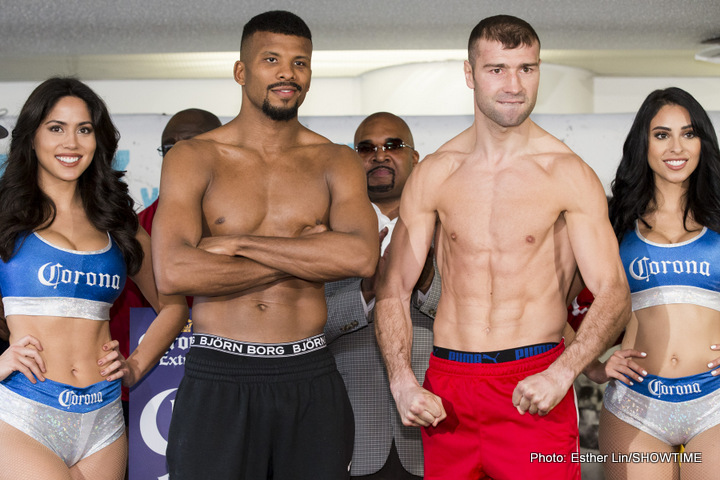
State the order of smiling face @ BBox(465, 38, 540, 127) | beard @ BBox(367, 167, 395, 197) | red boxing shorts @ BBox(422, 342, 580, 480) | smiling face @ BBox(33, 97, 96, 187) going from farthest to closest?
beard @ BBox(367, 167, 395, 197), smiling face @ BBox(33, 97, 96, 187), smiling face @ BBox(465, 38, 540, 127), red boxing shorts @ BBox(422, 342, 580, 480)

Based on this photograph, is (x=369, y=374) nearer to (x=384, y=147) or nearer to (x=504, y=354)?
Result: (x=504, y=354)

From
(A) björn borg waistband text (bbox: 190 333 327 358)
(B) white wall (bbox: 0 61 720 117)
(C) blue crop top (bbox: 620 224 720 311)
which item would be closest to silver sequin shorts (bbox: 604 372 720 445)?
(C) blue crop top (bbox: 620 224 720 311)

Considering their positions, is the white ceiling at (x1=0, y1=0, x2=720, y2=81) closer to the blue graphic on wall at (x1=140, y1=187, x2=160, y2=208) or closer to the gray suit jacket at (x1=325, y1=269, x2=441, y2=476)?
the blue graphic on wall at (x1=140, y1=187, x2=160, y2=208)

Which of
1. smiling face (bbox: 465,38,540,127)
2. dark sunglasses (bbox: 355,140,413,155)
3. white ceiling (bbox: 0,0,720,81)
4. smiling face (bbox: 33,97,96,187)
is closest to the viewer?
smiling face (bbox: 465,38,540,127)

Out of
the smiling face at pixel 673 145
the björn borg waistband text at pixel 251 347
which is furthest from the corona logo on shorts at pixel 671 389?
the björn borg waistband text at pixel 251 347

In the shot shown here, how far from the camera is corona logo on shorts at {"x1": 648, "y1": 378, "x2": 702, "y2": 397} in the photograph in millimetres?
3215

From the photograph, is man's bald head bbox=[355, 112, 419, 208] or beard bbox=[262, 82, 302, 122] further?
man's bald head bbox=[355, 112, 419, 208]

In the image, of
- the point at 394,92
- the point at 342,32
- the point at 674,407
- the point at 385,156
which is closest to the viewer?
the point at 674,407

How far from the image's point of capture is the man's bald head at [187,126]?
443cm

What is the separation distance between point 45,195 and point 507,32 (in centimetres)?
180

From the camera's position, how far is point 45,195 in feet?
10.2

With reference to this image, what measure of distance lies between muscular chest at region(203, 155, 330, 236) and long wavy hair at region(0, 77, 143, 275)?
1.57 ft

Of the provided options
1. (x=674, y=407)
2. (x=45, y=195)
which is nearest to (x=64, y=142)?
(x=45, y=195)

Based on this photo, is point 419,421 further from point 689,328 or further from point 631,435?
point 689,328
